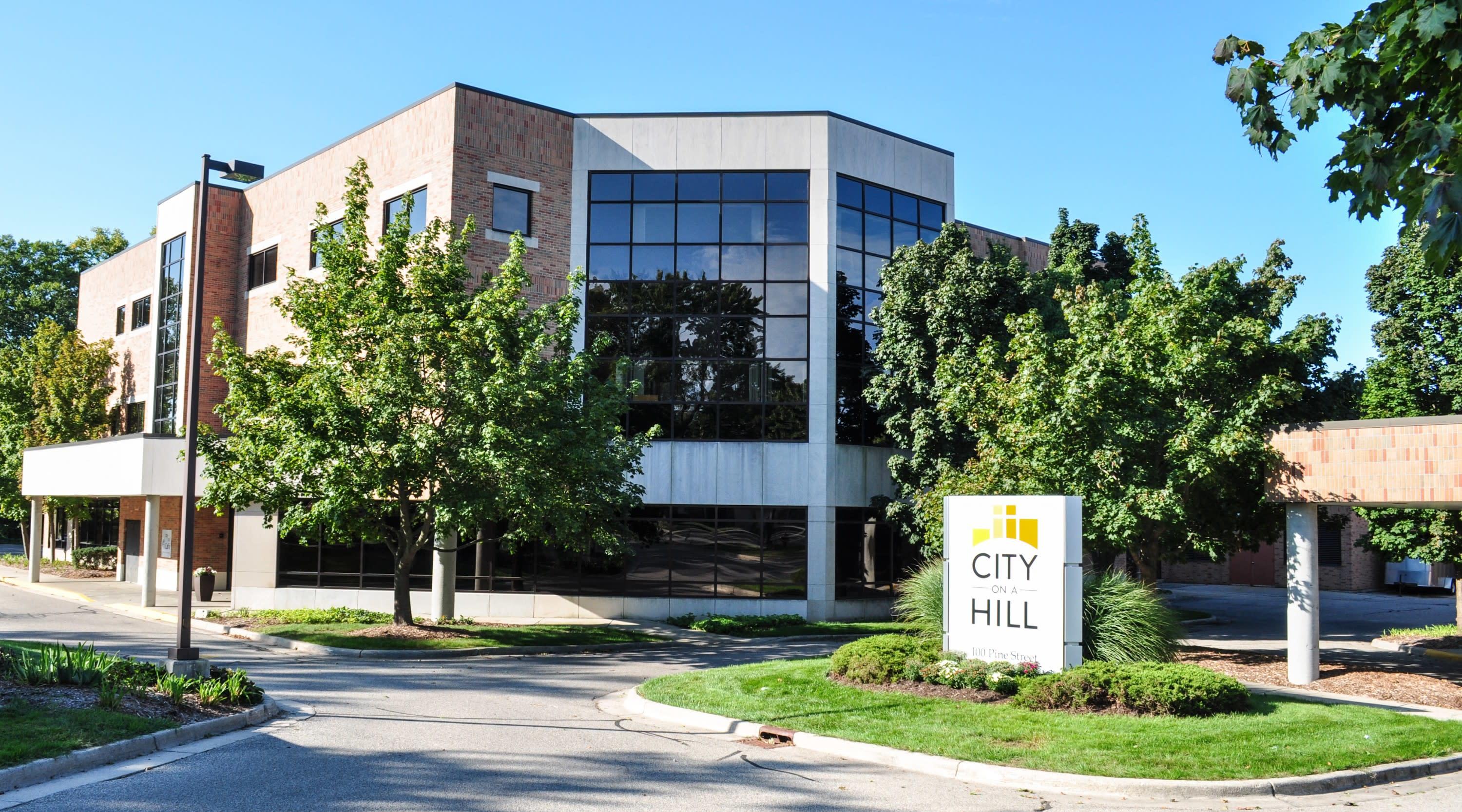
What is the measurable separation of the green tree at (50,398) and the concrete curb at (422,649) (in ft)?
75.3

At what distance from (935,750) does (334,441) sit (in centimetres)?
1384

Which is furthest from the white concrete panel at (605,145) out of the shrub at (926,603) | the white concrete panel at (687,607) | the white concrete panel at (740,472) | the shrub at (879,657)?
the shrub at (879,657)

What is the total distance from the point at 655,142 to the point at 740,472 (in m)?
9.17

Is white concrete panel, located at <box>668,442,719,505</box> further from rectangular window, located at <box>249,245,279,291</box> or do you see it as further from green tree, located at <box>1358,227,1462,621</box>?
green tree, located at <box>1358,227,1462,621</box>

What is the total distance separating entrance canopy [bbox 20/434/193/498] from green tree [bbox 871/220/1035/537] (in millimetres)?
17233

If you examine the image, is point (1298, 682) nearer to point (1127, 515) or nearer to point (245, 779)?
point (1127, 515)

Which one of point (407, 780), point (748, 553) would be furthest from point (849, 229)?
point (407, 780)

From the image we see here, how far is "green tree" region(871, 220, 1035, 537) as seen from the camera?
26.8 meters

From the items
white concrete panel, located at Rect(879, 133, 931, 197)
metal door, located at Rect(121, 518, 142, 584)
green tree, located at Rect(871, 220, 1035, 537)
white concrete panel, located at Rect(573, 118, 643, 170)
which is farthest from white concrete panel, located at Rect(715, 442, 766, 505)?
metal door, located at Rect(121, 518, 142, 584)

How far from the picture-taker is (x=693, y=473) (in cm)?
2948

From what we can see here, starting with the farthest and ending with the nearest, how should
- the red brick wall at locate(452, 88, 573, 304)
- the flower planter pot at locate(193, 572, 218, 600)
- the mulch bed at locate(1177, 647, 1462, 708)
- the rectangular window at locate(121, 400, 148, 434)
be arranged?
the rectangular window at locate(121, 400, 148, 434) → the flower planter pot at locate(193, 572, 218, 600) → the red brick wall at locate(452, 88, 573, 304) → the mulch bed at locate(1177, 647, 1462, 708)

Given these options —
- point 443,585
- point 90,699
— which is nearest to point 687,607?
point 443,585

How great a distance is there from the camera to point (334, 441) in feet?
69.3

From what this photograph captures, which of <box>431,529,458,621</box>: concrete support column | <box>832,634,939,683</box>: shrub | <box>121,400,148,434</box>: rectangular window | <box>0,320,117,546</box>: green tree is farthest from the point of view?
<box>0,320,117,546</box>: green tree
